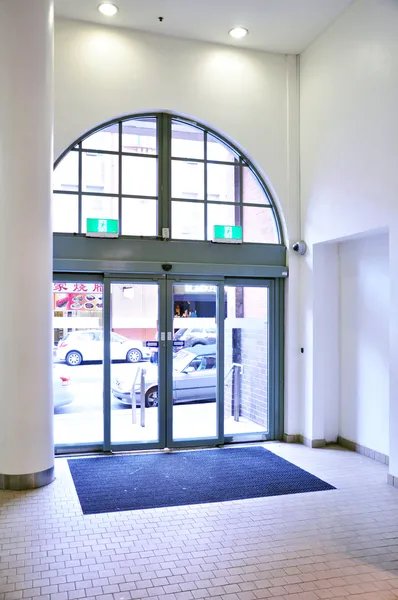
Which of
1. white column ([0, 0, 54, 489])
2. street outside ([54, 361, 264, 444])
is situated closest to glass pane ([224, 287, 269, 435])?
street outside ([54, 361, 264, 444])

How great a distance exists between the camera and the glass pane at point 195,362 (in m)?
6.25

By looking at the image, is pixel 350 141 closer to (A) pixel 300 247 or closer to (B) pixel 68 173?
(A) pixel 300 247

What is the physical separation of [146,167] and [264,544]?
4195 mm

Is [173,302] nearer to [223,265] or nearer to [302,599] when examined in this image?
[223,265]

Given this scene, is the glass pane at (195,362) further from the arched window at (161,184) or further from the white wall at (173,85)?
the white wall at (173,85)

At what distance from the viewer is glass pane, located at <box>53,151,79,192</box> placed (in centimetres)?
589

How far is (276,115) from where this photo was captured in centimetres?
660

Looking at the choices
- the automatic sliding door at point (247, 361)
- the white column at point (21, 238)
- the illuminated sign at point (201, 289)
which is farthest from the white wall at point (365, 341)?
the white column at point (21, 238)

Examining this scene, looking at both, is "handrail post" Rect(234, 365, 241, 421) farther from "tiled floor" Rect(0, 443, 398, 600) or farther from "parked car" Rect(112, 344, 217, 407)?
"tiled floor" Rect(0, 443, 398, 600)

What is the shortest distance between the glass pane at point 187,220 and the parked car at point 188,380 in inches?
51.9

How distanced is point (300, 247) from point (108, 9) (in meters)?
3.32

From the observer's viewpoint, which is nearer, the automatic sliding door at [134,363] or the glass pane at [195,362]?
the automatic sliding door at [134,363]

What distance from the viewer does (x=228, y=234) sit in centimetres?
637

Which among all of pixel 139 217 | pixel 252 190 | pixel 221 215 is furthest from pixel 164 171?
pixel 252 190
